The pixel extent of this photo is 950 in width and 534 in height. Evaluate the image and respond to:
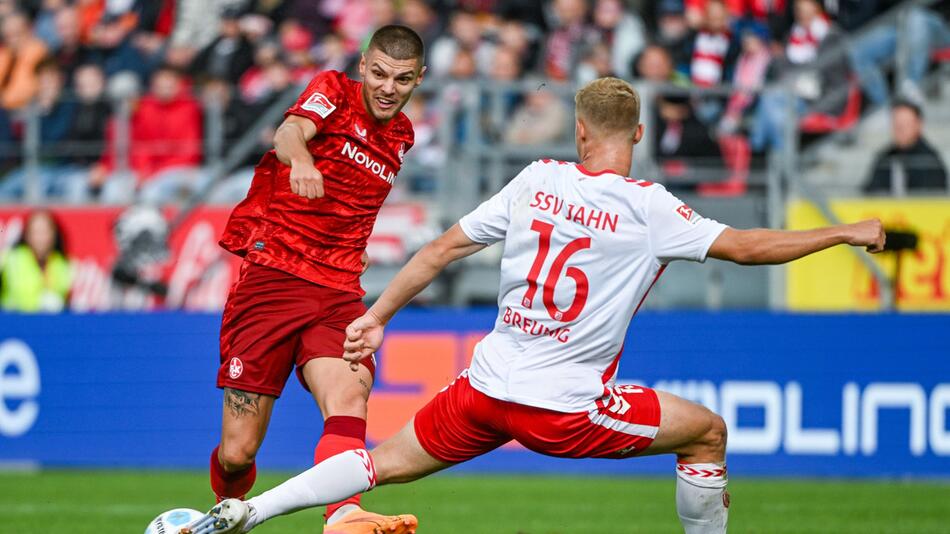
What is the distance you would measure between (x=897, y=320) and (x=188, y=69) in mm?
8602

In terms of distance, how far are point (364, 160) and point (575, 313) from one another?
1.68 metres

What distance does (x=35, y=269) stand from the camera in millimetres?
14109

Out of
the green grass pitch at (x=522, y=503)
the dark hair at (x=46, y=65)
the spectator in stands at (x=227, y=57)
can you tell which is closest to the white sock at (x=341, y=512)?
the green grass pitch at (x=522, y=503)

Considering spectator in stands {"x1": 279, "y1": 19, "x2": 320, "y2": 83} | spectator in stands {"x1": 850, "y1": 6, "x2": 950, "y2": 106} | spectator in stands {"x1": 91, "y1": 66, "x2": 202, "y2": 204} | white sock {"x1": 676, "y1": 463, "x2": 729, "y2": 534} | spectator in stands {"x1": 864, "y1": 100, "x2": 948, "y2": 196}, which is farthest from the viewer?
spectator in stands {"x1": 279, "y1": 19, "x2": 320, "y2": 83}

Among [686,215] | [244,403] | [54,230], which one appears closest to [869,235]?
[686,215]

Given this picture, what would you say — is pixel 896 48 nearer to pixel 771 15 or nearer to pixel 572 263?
pixel 771 15

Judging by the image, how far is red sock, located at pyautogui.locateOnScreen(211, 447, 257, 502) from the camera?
7137 millimetres

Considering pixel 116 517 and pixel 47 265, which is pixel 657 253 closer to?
pixel 116 517

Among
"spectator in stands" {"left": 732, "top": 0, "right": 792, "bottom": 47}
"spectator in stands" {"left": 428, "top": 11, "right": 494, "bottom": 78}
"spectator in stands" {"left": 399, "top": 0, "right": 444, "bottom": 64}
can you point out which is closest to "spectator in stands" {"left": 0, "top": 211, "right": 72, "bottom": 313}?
"spectator in stands" {"left": 428, "top": 11, "right": 494, "bottom": 78}

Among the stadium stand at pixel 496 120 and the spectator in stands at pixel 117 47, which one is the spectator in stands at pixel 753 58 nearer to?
the stadium stand at pixel 496 120

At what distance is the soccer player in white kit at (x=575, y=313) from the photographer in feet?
A: 18.8

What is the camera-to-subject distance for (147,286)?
45.6 ft

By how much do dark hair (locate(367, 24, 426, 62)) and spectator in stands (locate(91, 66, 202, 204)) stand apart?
8.03m

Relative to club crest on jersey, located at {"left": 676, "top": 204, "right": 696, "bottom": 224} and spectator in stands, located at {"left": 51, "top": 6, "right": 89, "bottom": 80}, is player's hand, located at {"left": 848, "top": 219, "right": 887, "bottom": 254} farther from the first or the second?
spectator in stands, located at {"left": 51, "top": 6, "right": 89, "bottom": 80}
